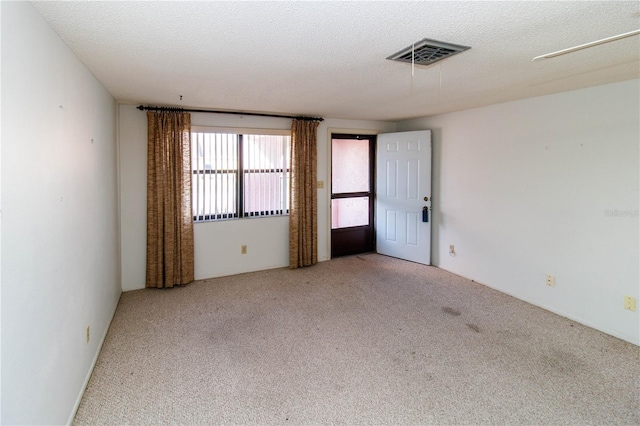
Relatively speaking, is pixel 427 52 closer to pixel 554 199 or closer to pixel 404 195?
pixel 554 199

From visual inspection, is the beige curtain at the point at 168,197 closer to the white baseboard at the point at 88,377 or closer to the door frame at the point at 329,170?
the white baseboard at the point at 88,377

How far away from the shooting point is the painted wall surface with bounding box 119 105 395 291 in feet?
13.4

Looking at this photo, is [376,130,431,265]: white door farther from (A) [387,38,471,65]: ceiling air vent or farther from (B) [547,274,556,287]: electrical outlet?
(A) [387,38,471,65]: ceiling air vent

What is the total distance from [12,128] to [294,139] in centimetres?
366

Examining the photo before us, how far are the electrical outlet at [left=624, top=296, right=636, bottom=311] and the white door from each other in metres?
2.38

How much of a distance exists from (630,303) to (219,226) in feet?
14.4

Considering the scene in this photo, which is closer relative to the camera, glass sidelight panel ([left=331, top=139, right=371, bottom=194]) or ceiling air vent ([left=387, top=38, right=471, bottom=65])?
ceiling air vent ([left=387, top=38, right=471, bottom=65])

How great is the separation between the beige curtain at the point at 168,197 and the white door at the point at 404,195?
9.85ft

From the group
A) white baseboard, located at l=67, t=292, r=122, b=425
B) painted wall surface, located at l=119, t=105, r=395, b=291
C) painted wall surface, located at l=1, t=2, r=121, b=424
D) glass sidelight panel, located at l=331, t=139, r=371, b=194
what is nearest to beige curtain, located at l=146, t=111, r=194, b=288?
painted wall surface, located at l=119, t=105, r=395, b=291

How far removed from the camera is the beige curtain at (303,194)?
4898 millimetres

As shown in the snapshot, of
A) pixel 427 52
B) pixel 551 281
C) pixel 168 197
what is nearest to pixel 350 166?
pixel 168 197

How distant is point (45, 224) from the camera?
5.60 feet

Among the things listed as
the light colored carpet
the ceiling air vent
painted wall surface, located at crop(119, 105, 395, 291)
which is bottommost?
the light colored carpet

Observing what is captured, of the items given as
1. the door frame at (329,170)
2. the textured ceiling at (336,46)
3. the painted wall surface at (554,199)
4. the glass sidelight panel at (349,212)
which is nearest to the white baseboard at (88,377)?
the textured ceiling at (336,46)
